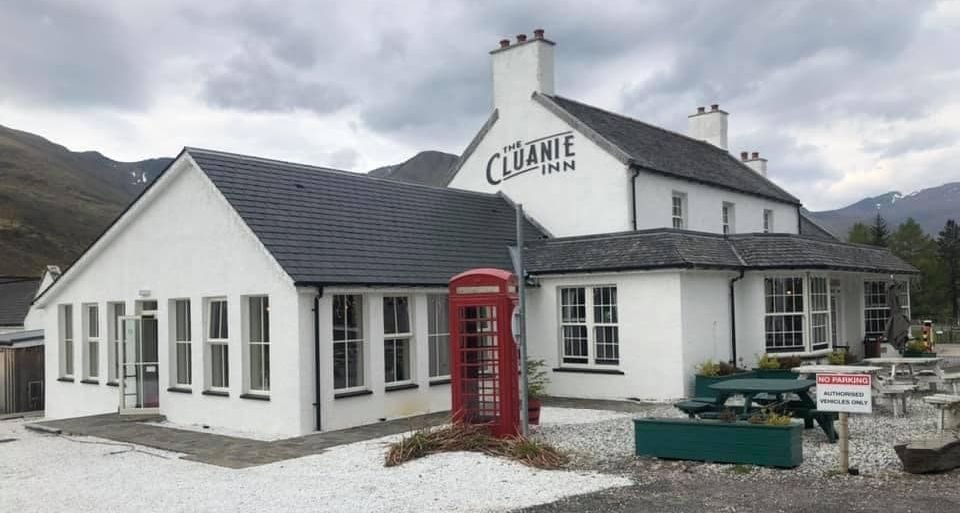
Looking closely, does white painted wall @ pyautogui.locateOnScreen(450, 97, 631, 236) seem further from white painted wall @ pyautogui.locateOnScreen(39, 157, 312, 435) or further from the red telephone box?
white painted wall @ pyautogui.locateOnScreen(39, 157, 312, 435)

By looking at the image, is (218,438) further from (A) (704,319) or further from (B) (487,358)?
(A) (704,319)

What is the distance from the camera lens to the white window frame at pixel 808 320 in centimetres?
1783

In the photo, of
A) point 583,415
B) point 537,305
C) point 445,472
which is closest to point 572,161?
point 537,305

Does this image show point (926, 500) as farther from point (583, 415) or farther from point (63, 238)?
point (63, 238)

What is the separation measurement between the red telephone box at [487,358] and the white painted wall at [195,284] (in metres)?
2.92

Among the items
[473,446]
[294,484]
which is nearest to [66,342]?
[294,484]

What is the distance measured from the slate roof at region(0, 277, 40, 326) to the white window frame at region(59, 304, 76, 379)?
18.8 metres

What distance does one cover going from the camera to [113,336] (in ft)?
57.8

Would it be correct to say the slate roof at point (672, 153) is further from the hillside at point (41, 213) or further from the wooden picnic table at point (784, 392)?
the hillside at point (41, 213)

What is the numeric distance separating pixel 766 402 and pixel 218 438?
29.1ft

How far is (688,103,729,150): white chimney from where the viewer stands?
1189 inches

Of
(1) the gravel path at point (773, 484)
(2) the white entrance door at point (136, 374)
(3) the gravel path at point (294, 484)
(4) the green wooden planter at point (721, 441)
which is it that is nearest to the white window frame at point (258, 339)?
(3) the gravel path at point (294, 484)

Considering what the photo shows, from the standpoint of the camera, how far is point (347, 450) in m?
11.8

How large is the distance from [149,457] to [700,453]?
7937 mm
